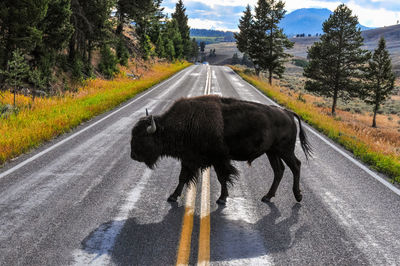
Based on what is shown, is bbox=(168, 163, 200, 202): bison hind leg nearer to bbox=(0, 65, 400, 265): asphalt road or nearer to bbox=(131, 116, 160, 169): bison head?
bbox=(0, 65, 400, 265): asphalt road

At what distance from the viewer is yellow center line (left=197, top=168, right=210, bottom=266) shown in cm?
382

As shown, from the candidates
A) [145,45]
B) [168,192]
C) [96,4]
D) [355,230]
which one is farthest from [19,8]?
[145,45]

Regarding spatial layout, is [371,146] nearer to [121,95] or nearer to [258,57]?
[121,95]

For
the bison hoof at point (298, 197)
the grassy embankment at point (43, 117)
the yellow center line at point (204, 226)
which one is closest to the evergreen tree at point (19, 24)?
the grassy embankment at point (43, 117)

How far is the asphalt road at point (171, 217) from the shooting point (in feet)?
12.8

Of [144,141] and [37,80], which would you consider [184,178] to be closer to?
[144,141]

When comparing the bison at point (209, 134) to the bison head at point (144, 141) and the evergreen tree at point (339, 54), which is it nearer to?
the bison head at point (144, 141)

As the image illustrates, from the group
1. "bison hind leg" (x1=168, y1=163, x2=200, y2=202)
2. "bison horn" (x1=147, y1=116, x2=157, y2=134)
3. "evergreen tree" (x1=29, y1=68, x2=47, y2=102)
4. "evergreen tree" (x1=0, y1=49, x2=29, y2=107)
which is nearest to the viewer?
"bison horn" (x1=147, y1=116, x2=157, y2=134)

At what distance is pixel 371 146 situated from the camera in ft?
31.3

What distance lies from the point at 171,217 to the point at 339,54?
32.8 metres

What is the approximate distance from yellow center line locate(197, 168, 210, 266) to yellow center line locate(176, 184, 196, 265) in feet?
0.52

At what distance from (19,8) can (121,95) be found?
7048 millimetres

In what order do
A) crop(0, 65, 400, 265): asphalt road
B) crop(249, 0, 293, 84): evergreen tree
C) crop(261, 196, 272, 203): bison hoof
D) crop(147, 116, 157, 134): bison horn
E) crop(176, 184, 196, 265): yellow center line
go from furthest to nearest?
crop(249, 0, 293, 84): evergreen tree, crop(261, 196, 272, 203): bison hoof, crop(147, 116, 157, 134): bison horn, crop(0, 65, 400, 265): asphalt road, crop(176, 184, 196, 265): yellow center line

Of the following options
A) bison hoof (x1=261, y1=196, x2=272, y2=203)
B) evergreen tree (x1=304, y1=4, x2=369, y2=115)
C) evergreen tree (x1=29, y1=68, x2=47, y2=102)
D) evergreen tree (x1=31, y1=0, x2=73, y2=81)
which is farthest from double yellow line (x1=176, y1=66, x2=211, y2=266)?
evergreen tree (x1=304, y1=4, x2=369, y2=115)
